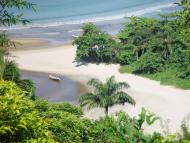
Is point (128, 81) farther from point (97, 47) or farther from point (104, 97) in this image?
point (104, 97)

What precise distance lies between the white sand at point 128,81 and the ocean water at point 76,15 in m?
11.5

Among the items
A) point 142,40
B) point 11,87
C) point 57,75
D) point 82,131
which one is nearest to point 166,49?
point 142,40

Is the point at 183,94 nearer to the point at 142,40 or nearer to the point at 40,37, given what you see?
the point at 142,40

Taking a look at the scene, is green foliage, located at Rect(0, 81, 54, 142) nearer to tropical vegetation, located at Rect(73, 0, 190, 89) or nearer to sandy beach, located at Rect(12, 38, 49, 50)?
tropical vegetation, located at Rect(73, 0, 190, 89)

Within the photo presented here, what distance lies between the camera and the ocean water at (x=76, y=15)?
283 feet

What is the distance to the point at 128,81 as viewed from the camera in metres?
52.5

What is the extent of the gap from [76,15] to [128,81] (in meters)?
56.1

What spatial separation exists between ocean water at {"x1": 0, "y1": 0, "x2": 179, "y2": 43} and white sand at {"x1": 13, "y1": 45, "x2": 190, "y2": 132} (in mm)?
11510

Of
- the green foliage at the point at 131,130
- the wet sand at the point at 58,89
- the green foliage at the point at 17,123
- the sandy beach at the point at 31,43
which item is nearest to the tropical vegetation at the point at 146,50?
the wet sand at the point at 58,89

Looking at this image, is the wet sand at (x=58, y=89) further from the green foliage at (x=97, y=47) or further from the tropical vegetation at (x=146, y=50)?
the tropical vegetation at (x=146, y=50)

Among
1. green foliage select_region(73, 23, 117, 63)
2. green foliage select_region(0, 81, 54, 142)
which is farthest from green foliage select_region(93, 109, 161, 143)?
green foliage select_region(73, 23, 117, 63)

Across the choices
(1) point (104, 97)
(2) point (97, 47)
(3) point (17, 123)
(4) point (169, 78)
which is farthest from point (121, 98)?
(3) point (17, 123)

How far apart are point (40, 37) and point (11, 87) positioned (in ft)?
236

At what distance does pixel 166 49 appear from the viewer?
57.1 metres
